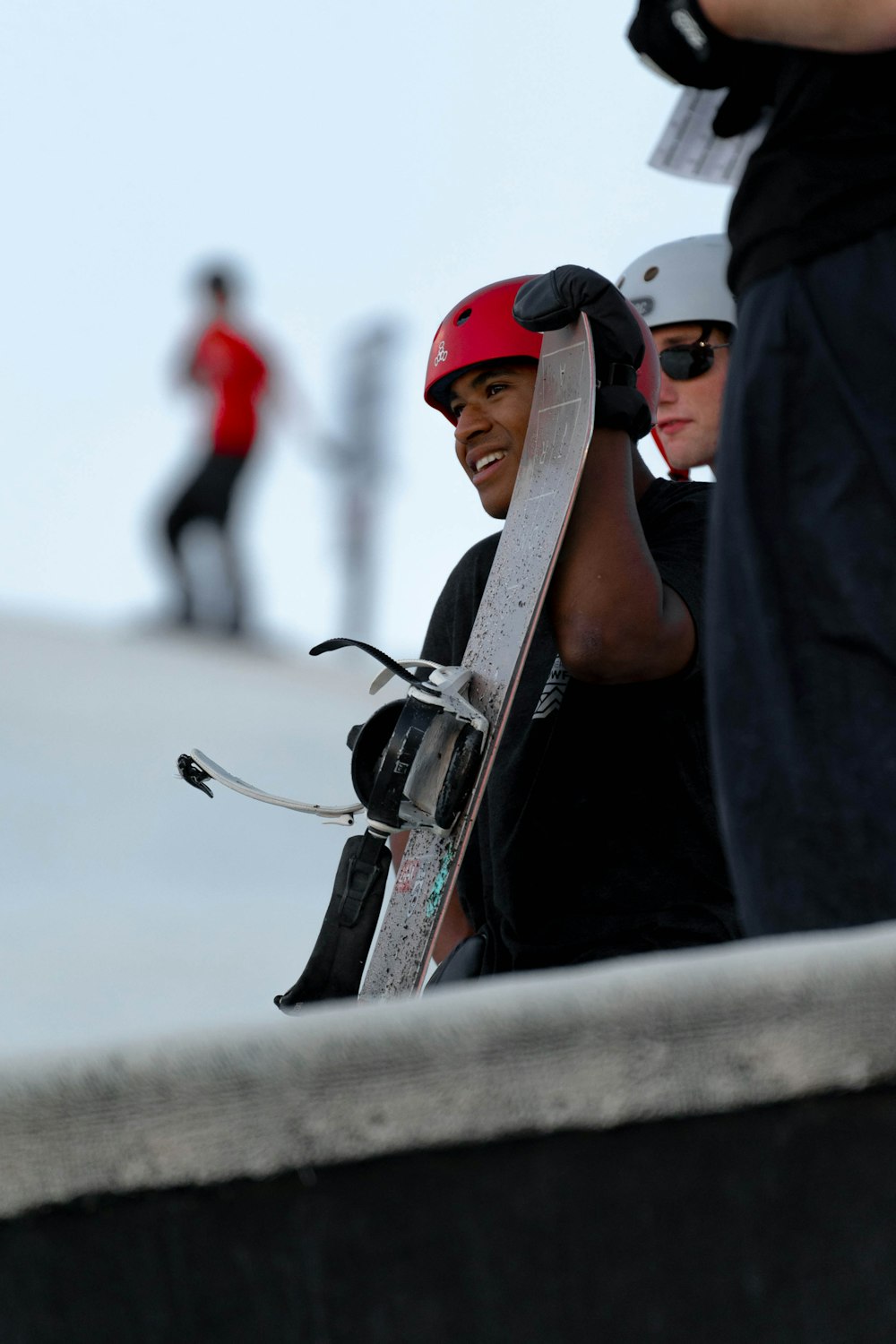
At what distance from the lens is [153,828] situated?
632 cm

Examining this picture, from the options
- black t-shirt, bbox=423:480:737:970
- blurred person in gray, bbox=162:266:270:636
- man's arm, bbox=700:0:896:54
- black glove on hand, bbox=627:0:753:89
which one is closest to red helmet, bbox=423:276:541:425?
black t-shirt, bbox=423:480:737:970

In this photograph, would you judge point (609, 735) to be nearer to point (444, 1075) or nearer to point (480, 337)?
point (480, 337)

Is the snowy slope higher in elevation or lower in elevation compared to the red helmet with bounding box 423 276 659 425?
lower

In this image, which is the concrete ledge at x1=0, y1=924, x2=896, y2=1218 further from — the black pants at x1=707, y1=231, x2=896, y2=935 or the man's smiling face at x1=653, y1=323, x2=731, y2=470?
the man's smiling face at x1=653, y1=323, x2=731, y2=470

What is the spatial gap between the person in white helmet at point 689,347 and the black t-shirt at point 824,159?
1.58 m

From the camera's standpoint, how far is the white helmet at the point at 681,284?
302cm

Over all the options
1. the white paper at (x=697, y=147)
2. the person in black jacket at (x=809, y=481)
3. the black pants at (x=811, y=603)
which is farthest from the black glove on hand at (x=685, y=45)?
the white paper at (x=697, y=147)

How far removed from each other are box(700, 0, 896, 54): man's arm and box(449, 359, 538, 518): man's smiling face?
1143 millimetres

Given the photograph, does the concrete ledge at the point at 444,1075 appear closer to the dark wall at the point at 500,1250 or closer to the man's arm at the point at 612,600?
the dark wall at the point at 500,1250

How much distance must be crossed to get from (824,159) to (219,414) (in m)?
6.70

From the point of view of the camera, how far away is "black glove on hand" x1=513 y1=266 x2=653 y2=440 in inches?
79.0

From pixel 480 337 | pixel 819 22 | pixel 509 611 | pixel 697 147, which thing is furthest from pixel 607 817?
pixel 819 22

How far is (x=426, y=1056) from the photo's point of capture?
0.71m

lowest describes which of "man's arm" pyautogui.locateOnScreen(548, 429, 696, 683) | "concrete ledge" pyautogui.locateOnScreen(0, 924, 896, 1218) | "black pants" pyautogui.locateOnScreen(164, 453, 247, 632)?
"black pants" pyautogui.locateOnScreen(164, 453, 247, 632)
